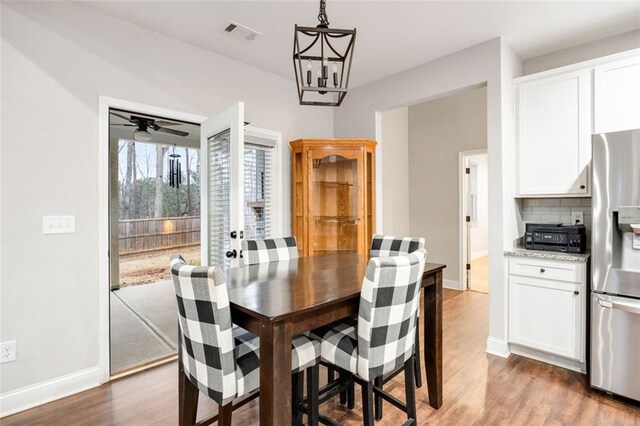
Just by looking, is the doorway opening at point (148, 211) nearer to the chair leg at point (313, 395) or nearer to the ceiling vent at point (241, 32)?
the ceiling vent at point (241, 32)

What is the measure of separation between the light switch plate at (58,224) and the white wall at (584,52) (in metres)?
4.24

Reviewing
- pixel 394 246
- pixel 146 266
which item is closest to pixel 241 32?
pixel 394 246

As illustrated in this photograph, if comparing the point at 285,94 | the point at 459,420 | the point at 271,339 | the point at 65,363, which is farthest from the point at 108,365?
the point at 285,94

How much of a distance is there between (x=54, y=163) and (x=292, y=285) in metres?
1.92

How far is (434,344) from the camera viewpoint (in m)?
2.11

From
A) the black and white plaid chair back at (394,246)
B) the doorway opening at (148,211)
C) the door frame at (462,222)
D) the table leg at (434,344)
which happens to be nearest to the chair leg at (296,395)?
the table leg at (434,344)

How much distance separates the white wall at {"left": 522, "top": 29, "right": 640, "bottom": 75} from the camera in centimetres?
278

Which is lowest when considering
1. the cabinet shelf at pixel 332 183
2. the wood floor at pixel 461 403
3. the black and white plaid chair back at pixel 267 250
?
the wood floor at pixel 461 403

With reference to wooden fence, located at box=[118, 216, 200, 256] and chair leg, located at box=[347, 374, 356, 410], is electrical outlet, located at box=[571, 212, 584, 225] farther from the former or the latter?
wooden fence, located at box=[118, 216, 200, 256]

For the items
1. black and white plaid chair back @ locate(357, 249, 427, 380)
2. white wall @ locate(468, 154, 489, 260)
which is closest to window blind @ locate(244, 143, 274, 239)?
black and white plaid chair back @ locate(357, 249, 427, 380)

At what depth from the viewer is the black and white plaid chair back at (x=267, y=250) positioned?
238cm

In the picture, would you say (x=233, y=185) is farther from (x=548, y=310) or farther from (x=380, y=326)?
(x=548, y=310)

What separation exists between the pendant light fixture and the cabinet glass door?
347 centimetres

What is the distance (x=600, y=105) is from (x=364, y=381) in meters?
2.79
